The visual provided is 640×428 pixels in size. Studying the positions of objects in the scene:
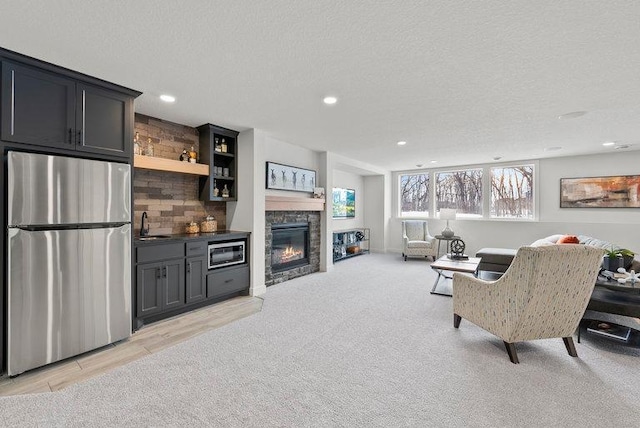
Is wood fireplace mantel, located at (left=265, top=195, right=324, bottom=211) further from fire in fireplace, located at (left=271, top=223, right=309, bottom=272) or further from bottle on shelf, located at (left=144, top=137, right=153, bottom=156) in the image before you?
bottle on shelf, located at (left=144, top=137, right=153, bottom=156)

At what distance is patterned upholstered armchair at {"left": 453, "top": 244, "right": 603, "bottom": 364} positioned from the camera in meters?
2.19

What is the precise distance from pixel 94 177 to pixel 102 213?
0.32 m

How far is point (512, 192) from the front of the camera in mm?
6785

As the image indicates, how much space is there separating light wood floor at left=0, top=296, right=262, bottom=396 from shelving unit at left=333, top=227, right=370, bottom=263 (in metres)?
3.33

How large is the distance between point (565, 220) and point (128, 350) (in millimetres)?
7909

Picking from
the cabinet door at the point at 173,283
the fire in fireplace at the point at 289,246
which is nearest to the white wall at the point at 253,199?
the fire in fireplace at the point at 289,246

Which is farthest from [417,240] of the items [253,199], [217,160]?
[217,160]

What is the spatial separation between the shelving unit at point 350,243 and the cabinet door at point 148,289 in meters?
4.11

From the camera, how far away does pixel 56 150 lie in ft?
7.86

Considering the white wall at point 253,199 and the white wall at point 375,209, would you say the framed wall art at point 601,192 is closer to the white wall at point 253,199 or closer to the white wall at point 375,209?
the white wall at point 375,209

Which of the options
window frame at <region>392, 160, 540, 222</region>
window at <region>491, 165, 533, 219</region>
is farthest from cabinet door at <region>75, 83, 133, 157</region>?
window at <region>491, 165, 533, 219</region>

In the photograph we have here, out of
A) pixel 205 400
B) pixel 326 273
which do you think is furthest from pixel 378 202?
pixel 205 400

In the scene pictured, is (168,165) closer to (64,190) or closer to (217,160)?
(217,160)

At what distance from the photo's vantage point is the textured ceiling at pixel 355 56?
1.68m
